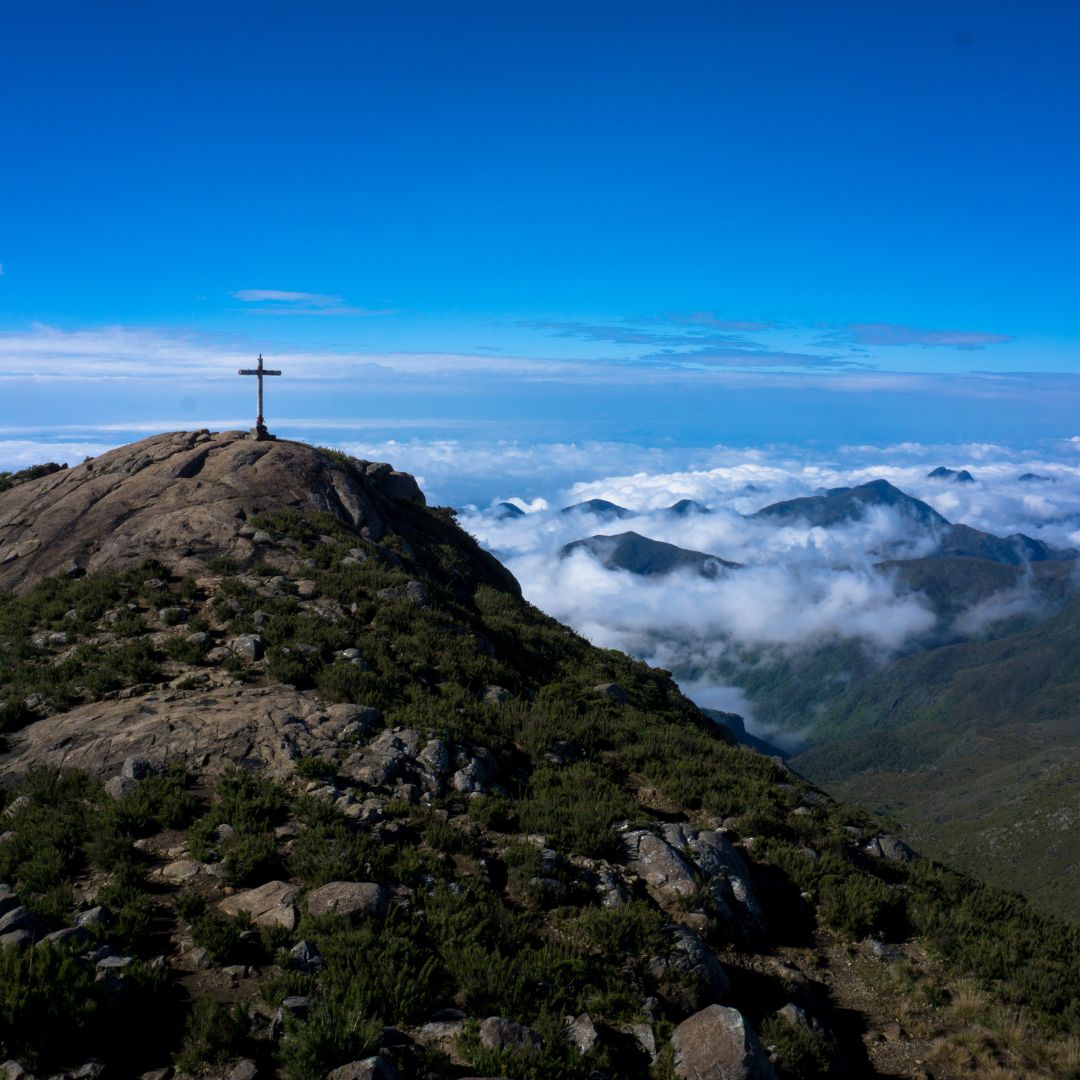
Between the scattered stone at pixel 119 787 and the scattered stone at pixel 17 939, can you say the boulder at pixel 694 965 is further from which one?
the scattered stone at pixel 119 787

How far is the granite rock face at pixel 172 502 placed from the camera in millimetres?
24750

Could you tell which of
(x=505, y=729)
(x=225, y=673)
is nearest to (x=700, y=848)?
(x=505, y=729)

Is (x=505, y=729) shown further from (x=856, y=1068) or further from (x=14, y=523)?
(x=14, y=523)

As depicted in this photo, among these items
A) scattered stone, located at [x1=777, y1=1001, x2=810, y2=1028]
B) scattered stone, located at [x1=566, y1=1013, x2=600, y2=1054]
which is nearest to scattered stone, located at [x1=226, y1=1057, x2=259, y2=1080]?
scattered stone, located at [x1=566, y1=1013, x2=600, y2=1054]

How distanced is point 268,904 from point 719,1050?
612 cm

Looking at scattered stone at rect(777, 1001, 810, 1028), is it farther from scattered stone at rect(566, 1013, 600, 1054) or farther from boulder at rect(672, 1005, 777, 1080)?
scattered stone at rect(566, 1013, 600, 1054)

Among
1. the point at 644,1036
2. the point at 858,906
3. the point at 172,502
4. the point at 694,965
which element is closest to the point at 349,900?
the point at 644,1036

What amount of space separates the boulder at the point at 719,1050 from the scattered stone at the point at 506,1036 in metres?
1.68

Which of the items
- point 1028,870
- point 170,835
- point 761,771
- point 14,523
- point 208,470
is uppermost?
point 208,470

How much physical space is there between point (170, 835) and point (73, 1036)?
4.83 meters

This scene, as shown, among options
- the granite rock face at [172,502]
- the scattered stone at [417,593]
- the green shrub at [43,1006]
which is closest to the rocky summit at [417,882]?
the green shrub at [43,1006]

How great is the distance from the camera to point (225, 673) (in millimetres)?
18141

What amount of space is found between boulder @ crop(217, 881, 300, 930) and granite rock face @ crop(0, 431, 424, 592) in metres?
14.9

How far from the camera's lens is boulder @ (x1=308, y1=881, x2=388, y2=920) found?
10.2m
